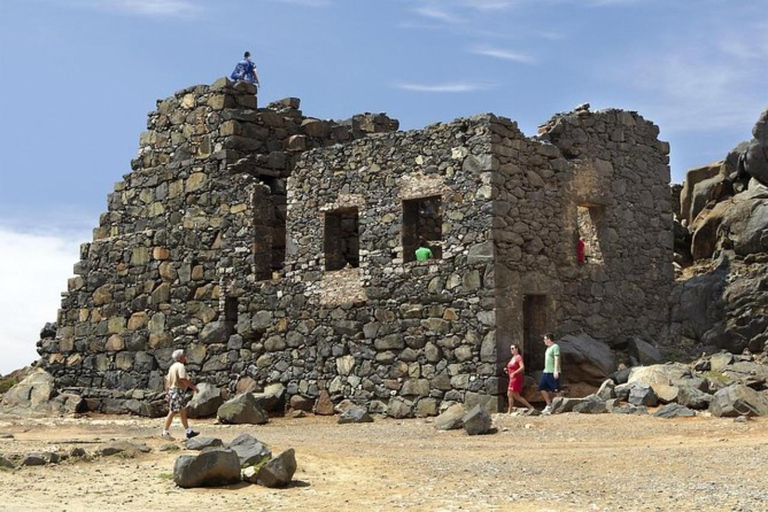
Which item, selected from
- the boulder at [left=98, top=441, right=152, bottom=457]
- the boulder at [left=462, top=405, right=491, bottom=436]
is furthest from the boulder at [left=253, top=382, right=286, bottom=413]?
the boulder at [left=98, top=441, right=152, bottom=457]

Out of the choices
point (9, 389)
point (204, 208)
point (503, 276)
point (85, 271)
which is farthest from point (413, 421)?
point (9, 389)

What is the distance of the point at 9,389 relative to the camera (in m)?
23.3

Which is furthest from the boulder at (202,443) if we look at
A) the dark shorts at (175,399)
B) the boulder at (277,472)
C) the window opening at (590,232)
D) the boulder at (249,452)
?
the window opening at (590,232)

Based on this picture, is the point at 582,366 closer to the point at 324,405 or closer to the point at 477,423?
the point at 477,423

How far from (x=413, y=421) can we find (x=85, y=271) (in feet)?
31.7

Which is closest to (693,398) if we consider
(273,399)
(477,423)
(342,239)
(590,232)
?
(477,423)

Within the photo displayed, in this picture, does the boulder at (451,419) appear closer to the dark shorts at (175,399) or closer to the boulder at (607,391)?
the boulder at (607,391)

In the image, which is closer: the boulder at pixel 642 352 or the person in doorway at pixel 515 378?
the person in doorway at pixel 515 378

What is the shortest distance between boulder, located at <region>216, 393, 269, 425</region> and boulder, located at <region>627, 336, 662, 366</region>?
6.29m

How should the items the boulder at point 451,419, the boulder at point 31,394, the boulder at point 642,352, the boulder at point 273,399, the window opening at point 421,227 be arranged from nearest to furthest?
1. the boulder at point 451,419
2. the window opening at point 421,227
3. the boulder at point 642,352
4. the boulder at point 273,399
5. the boulder at point 31,394

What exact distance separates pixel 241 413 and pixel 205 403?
5.44 ft

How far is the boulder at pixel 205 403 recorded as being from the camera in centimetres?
1869

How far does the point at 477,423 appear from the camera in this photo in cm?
1403

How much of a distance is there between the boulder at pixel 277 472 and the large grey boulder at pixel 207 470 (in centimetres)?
27
